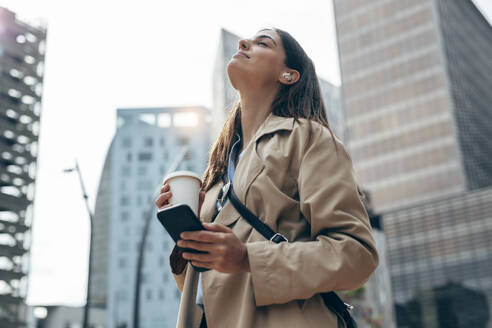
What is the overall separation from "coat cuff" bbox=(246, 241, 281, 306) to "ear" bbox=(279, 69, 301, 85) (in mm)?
932

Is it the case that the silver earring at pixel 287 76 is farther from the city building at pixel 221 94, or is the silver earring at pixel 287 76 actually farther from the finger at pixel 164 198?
the city building at pixel 221 94

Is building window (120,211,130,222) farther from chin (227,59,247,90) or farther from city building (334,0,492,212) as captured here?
chin (227,59,247,90)

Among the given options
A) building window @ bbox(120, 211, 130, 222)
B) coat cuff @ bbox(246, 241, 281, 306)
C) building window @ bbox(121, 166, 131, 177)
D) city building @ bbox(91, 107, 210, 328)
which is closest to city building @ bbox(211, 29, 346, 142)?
city building @ bbox(91, 107, 210, 328)

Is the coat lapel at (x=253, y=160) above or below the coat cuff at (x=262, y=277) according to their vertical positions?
above

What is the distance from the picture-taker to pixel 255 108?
2598 mm

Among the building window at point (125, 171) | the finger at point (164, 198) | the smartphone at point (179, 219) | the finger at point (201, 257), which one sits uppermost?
the building window at point (125, 171)

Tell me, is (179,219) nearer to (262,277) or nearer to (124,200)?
(262,277)

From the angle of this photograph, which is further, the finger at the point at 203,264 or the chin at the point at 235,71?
the chin at the point at 235,71

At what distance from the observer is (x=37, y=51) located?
314 ft

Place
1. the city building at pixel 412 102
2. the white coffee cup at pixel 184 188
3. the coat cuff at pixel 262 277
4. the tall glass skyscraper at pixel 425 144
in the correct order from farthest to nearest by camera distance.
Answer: the city building at pixel 412 102 < the tall glass skyscraper at pixel 425 144 < the white coffee cup at pixel 184 188 < the coat cuff at pixel 262 277

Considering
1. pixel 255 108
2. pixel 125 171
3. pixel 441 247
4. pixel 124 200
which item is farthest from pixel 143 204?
pixel 255 108

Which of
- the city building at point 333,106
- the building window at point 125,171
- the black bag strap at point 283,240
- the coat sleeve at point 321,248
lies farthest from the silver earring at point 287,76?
the city building at point 333,106

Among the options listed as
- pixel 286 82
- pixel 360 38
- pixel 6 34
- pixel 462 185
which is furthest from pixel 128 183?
pixel 286 82

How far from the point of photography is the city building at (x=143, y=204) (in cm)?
10131
